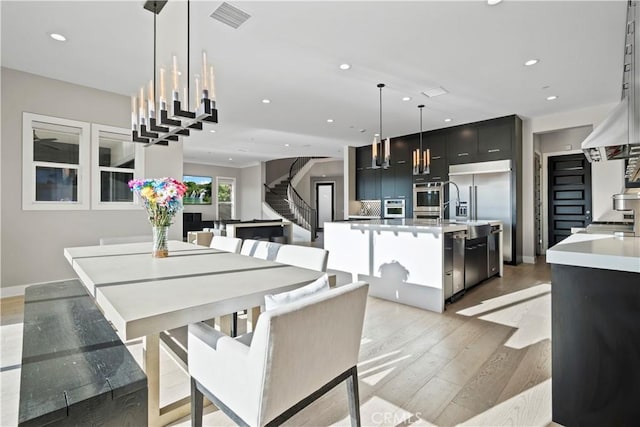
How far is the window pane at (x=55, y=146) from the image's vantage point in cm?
407

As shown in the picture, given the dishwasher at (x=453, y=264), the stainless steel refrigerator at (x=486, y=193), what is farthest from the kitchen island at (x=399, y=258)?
the stainless steel refrigerator at (x=486, y=193)

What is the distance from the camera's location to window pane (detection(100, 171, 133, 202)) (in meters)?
4.56

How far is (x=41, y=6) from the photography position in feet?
8.59

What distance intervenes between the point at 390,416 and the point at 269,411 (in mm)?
908

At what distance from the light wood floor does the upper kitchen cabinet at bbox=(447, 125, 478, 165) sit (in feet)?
12.4

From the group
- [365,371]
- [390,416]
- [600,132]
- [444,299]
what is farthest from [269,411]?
[600,132]

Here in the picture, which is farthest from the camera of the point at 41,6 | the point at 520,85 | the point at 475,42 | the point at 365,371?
the point at 520,85

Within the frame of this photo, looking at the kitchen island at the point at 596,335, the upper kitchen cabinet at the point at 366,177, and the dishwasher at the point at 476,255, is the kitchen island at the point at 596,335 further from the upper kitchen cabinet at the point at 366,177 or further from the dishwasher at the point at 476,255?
the upper kitchen cabinet at the point at 366,177

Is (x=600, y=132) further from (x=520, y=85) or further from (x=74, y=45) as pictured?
(x=74, y=45)

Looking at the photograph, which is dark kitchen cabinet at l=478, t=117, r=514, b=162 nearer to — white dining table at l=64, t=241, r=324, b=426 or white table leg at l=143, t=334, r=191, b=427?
white dining table at l=64, t=241, r=324, b=426

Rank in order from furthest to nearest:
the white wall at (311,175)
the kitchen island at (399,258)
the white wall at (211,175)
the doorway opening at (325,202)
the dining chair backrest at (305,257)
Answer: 1. the doorway opening at (325,202)
2. the white wall at (311,175)
3. the white wall at (211,175)
4. the kitchen island at (399,258)
5. the dining chair backrest at (305,257)

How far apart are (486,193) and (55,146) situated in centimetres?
709

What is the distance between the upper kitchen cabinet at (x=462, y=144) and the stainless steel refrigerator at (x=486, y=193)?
0.15 m

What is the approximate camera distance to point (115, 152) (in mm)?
4711
